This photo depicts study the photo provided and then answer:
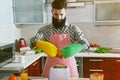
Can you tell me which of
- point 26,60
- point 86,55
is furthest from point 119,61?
point 26,60

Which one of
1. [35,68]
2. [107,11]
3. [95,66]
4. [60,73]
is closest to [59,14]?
[60,73]

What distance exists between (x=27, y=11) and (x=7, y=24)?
0.41 meters

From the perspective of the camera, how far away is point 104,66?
11.9 feet

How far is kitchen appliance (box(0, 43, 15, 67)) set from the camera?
2.75 meters

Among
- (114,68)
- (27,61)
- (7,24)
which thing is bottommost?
(114,68)

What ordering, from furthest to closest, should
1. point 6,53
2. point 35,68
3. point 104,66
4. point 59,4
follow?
point 104,66, point 35,68, point 6,53, point 59,4

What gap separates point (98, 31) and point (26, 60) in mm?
1521

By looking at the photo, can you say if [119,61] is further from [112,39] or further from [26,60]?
[26,60]

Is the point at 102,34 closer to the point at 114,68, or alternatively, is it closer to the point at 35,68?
the point at 114,68

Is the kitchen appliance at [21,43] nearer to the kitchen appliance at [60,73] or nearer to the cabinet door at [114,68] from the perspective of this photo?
the cabinet door at [114,68]

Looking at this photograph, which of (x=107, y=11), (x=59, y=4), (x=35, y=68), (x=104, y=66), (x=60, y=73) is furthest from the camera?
(x=107, y=11)

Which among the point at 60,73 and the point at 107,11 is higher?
the point at 107,11

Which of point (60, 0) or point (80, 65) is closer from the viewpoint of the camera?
point (60, 0)

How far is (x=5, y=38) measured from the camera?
368 cm
